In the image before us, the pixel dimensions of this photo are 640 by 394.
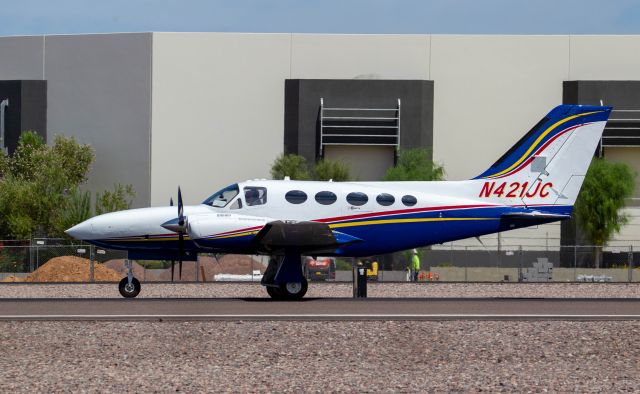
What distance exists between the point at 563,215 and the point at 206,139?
145 feet

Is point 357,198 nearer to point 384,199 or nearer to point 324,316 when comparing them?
point 384,199

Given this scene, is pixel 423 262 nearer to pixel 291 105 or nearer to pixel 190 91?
pixel 291 105

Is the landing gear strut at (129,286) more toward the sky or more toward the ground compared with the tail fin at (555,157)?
more toward the ground

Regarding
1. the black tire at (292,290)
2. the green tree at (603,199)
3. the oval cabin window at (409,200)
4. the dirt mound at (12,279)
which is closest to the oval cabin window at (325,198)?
the oval cabin window at (409,200)

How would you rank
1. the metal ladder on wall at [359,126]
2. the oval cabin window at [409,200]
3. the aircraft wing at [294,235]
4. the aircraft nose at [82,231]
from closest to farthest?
the aircraft wing at [294,235] → the aircraft nose at [82,231] → the oval cabin window at [409,200] → the metal ladder on wall at [359,126]

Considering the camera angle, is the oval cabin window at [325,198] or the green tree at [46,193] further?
the green tree at [46,193]

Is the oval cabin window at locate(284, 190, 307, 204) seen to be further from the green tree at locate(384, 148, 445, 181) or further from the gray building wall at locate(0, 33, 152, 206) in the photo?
the gray building wall at locate(0, 33, 152, 206)

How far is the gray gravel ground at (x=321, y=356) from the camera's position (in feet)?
53.0

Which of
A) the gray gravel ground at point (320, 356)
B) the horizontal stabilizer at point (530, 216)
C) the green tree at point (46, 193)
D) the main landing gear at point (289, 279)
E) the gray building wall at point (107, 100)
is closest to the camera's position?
the gray gravel ground at point (320, 356)

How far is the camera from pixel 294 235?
87.0 feet

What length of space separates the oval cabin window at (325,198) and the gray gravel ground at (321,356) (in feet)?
21.8

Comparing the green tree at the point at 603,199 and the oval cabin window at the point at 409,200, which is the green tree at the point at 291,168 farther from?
the oval cabin window at the point at 409,200

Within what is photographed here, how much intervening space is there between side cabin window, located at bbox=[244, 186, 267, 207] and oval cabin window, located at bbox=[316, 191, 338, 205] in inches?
48.4

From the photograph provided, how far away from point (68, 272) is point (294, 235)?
21602mm
